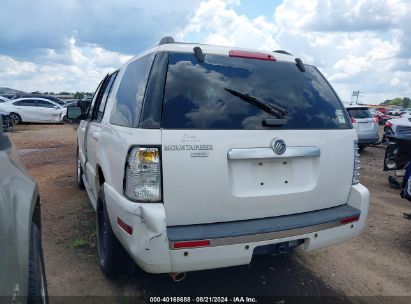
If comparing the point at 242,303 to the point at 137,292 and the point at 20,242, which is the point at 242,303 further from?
the point at 20,242

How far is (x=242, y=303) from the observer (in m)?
3.11

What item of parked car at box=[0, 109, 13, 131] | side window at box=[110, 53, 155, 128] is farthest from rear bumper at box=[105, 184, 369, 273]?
parked car at box=[0, 109, 13, 131]

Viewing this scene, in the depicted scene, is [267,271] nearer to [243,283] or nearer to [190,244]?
[243,283]

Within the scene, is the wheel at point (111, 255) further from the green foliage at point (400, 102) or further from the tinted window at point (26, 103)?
the green foliage at point (400, 102)

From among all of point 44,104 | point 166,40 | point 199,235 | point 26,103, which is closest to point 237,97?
point 166,40

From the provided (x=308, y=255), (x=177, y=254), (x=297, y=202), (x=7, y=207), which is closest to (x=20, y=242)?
(x=7, y=207)

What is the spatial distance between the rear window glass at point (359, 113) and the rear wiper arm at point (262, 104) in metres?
11.2

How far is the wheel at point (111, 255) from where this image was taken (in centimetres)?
310

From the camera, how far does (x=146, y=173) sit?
2.46m

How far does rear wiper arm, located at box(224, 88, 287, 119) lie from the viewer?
110 inches

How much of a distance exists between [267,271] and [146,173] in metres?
1.93

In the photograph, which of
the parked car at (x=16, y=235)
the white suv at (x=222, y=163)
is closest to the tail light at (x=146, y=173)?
the white suv at (x=222, y=163)

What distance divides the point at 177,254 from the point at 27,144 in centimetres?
1251

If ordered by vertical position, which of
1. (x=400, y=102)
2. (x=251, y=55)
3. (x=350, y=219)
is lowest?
(x=400, y=102)
